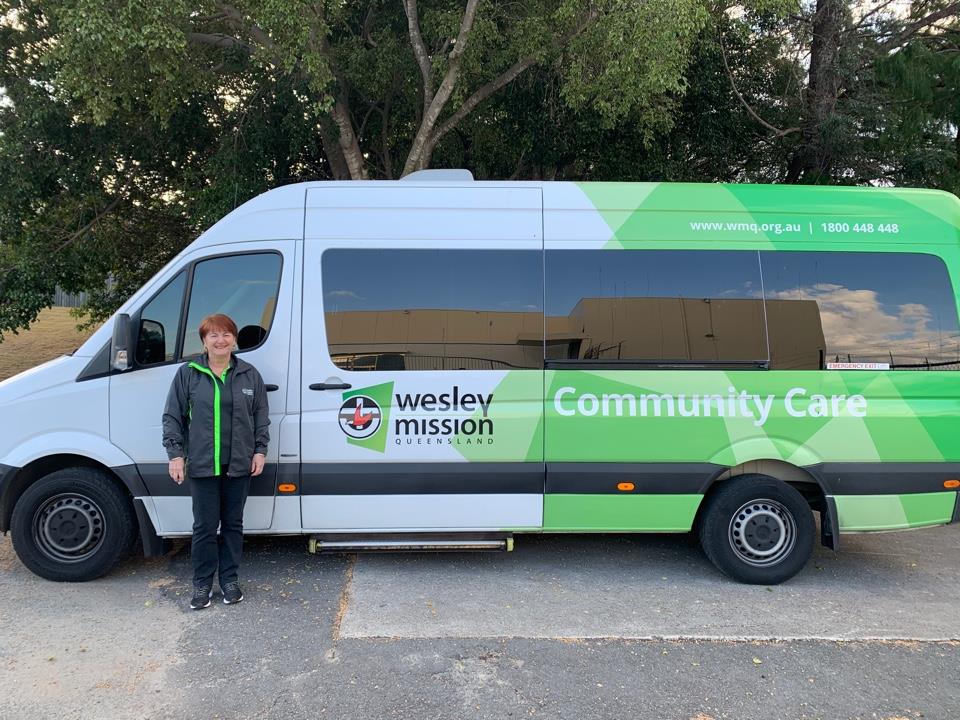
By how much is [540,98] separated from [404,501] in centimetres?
726

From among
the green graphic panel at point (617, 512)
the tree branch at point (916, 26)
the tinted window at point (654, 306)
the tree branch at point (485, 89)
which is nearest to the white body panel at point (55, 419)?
→ the green graphic panel at point (617, 512)

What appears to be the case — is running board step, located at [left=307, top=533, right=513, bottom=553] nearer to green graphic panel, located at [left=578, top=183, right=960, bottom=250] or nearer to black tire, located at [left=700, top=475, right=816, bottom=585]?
black tire, located at [left=700, top=475, right=816, bottom=585]

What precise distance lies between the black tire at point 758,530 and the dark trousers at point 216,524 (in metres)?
3.01

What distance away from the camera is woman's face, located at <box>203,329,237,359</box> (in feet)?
12.7

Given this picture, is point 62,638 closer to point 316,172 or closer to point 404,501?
point 404,501

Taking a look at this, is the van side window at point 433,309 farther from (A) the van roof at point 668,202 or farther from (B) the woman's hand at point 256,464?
(B) the woman's hand at point 256,464

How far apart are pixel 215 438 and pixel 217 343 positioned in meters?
0.55

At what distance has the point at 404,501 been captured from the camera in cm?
428

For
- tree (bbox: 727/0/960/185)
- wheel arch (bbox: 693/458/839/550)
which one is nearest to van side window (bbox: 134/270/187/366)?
wheel arch (bbox: 693/458/839/550)

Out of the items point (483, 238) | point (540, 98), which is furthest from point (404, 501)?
point (540, 98)

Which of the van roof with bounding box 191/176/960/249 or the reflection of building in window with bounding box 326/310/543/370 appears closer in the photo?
the reflection of building in window with bounding box 326/310/543/370

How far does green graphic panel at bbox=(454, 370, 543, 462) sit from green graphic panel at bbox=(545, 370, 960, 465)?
80mm

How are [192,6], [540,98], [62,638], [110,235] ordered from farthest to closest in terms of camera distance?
[110,235] < [540,98] < [192,6] < [62,638]

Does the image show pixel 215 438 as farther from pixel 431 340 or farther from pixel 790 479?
pixel 790 479
